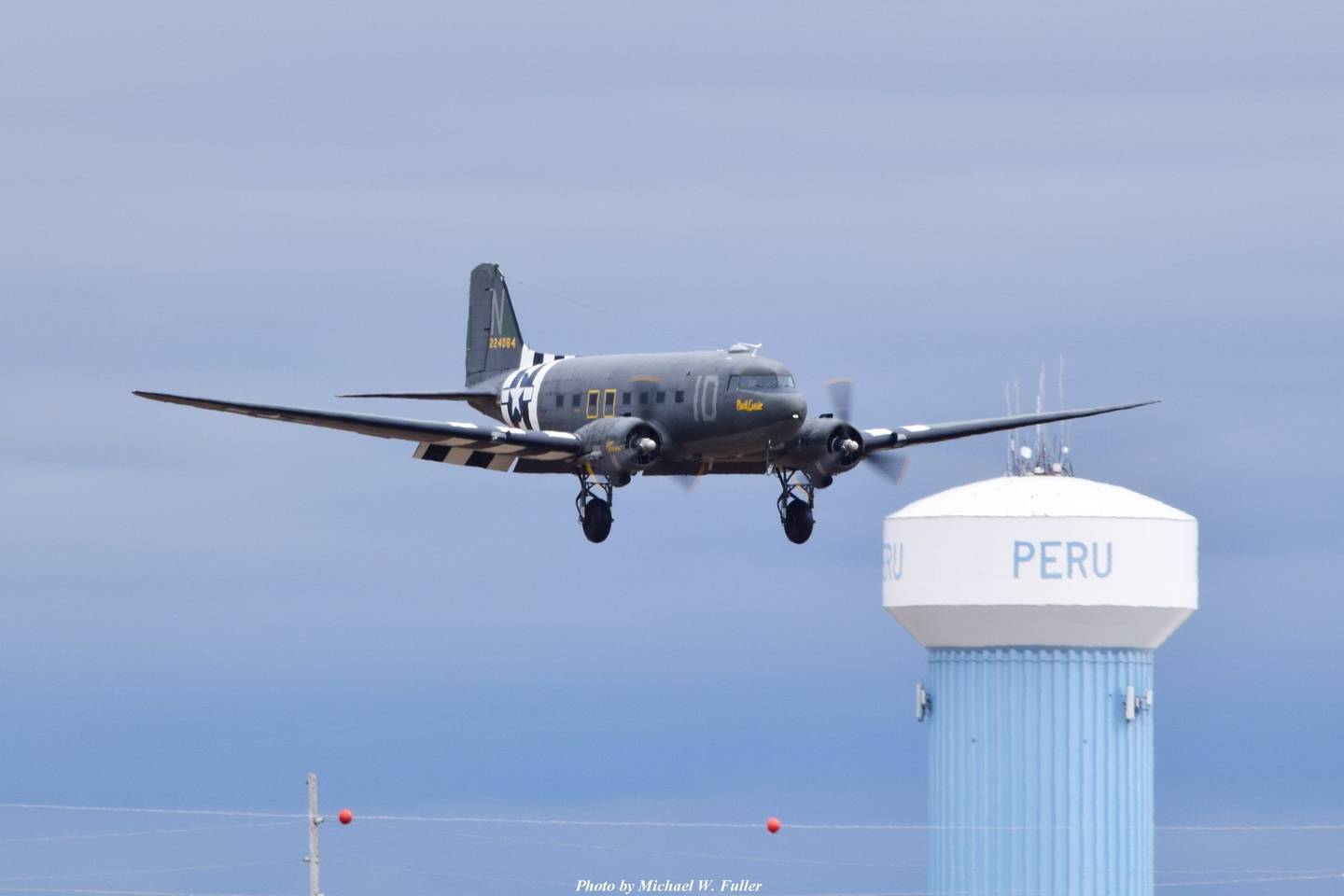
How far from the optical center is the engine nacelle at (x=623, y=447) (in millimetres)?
94750

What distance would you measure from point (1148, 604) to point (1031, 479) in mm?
7000

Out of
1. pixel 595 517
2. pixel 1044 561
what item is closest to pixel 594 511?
pixel 595 517

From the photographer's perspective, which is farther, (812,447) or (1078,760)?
(1078,760)

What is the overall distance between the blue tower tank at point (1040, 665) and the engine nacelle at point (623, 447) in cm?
4665

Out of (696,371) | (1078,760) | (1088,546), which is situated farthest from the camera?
(1078,760)

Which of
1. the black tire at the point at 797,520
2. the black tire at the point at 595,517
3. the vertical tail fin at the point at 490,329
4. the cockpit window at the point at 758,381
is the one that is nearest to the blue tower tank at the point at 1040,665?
the vertical tail fin at the point at 490,329

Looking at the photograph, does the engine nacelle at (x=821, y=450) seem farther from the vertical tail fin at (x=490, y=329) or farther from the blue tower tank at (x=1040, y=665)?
the blue tower tank at (x=1040, y=665)

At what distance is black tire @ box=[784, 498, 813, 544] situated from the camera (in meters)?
96.7

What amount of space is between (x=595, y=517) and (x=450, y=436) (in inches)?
196

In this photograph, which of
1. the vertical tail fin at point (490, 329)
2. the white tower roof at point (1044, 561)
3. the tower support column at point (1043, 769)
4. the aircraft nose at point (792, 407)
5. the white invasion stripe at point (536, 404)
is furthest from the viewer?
the tower support column at point (1043, 769)

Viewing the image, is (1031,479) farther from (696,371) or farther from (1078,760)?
(696,371)

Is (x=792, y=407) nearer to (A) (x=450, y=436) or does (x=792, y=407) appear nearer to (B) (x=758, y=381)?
(B) (x=758, y=381)

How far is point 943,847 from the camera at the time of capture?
152m

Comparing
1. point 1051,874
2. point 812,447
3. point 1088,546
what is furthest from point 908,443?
point 1051,874
